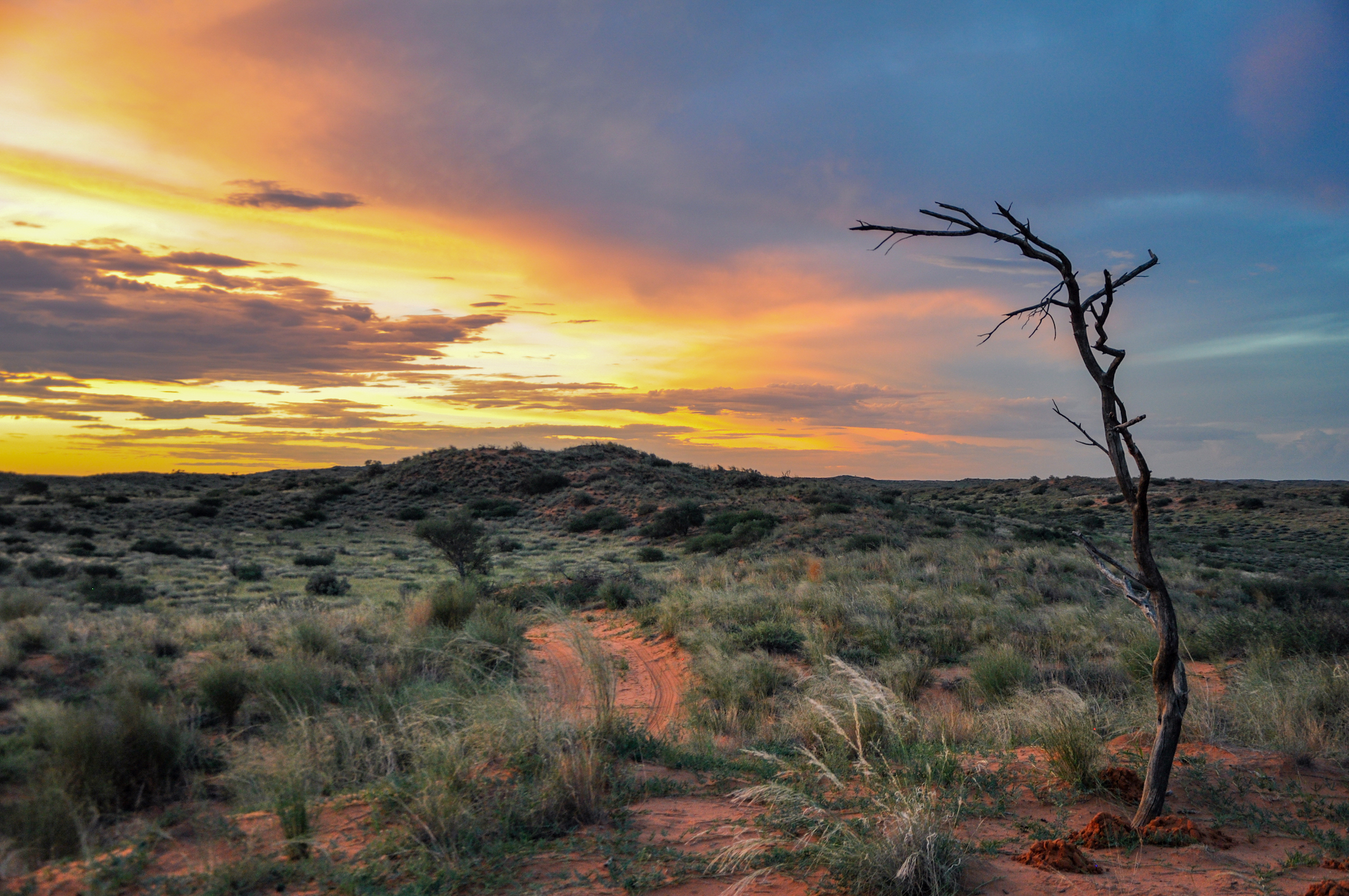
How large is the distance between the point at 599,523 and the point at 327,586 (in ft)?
69.3

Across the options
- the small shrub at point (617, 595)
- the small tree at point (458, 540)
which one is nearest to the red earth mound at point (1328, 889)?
the small shrub at point (617, 595)

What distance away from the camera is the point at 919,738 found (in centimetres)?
632

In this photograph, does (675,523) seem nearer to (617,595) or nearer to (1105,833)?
(617,595)

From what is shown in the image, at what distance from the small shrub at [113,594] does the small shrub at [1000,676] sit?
17052 millimetres

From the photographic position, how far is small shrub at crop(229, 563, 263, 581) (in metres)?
20.8

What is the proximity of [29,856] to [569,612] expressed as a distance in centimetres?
1202

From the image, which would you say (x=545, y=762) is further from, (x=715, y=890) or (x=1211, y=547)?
(x=1211, y=547)

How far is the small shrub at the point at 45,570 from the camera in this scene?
19.3 m

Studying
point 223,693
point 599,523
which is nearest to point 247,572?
point 223,693

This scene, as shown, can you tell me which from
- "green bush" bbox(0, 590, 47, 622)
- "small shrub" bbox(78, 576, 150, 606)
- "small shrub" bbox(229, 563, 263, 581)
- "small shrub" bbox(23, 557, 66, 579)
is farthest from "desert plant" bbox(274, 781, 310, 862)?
"small shrub" bbox(23, 557, 66, 579)

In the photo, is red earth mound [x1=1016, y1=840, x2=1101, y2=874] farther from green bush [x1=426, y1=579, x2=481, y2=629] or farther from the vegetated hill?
the vegetated hill

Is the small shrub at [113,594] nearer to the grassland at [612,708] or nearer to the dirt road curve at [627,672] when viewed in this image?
the grassland at [612,708]

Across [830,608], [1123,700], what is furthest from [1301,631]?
[830,608]

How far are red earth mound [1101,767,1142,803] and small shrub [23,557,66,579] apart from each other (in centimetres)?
2439
